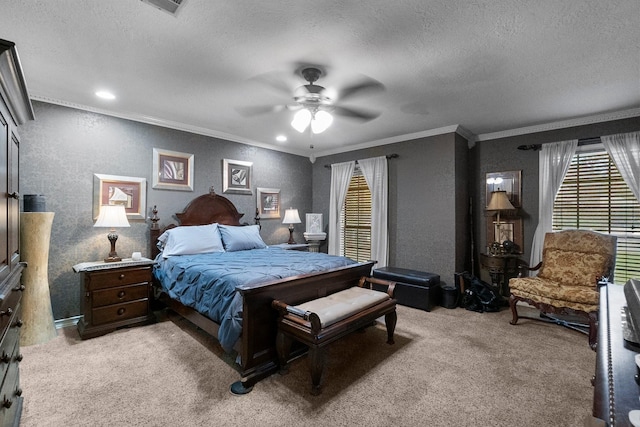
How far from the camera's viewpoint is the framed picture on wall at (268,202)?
16.9 ft

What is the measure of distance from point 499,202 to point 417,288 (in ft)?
5.31

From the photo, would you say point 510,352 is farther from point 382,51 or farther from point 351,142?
point 351,142

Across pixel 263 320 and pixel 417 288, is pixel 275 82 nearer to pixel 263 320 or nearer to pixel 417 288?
pixel 263 320

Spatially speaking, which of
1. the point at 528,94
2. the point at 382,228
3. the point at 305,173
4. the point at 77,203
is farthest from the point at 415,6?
the point at 305,173

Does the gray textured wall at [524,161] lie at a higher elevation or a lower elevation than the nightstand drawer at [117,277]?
higher

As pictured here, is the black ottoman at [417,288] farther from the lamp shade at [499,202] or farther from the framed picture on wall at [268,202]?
the framed picture on wall at [268,202]

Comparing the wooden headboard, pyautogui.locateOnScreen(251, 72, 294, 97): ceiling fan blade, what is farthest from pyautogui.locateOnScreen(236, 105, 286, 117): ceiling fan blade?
the wooden headboard

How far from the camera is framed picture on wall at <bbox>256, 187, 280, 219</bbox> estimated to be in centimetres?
515

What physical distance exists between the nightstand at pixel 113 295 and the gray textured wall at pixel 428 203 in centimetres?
354

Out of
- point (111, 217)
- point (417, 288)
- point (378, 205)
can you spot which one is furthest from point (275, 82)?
point (417, 288)

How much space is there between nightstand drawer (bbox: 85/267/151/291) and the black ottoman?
312 cm

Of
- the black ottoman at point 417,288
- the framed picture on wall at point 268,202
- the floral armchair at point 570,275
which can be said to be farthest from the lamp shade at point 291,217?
the floral armchair at point 570,275

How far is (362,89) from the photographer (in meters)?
2.94

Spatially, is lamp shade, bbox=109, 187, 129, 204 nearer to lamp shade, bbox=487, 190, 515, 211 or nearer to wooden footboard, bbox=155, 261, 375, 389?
wooden footboard, bbox=155, 261, 375, 389
